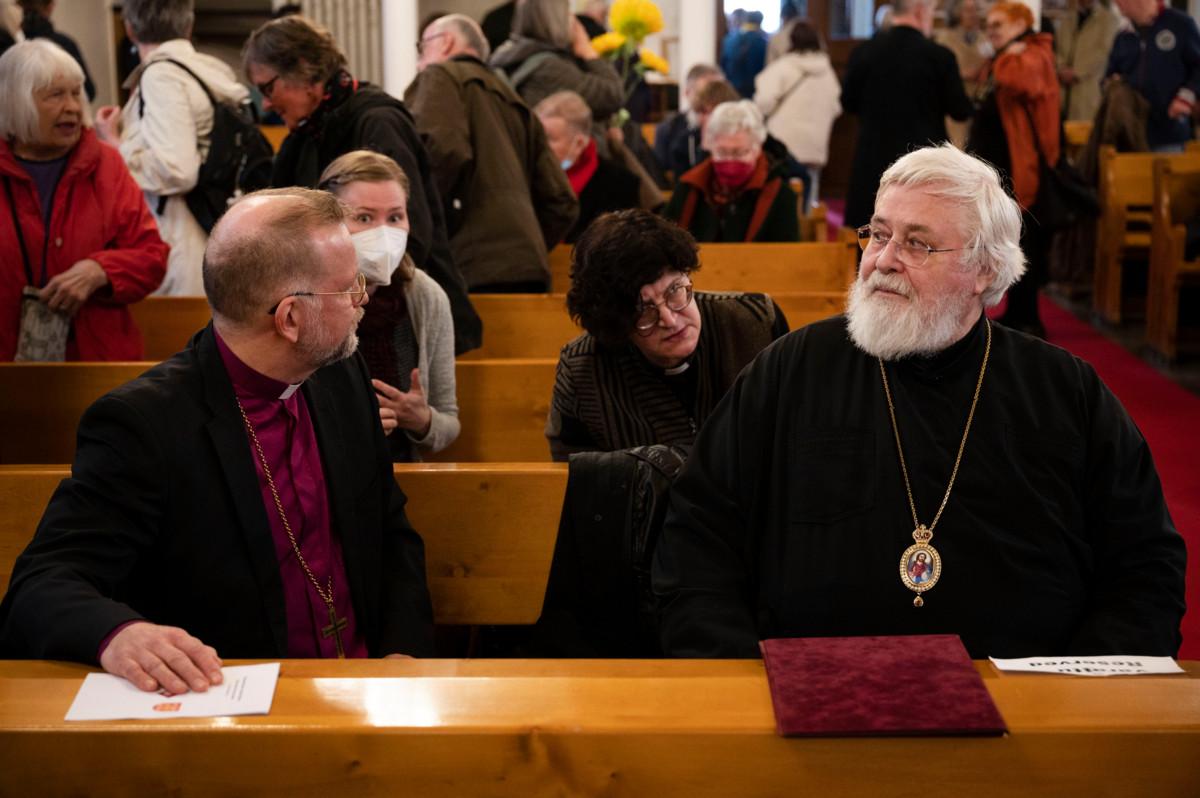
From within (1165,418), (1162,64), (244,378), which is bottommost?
(1165,418)

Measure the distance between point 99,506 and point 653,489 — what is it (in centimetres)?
107

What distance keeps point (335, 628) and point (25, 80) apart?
223 centimetres

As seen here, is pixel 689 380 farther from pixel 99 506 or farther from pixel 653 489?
pixel 99 506

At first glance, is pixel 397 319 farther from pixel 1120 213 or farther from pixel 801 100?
pixel 801 100

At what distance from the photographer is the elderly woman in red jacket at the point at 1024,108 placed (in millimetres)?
7484

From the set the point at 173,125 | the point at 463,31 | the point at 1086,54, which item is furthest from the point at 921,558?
the point at 1086,54

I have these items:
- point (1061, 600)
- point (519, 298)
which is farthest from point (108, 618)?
point (519, 298)

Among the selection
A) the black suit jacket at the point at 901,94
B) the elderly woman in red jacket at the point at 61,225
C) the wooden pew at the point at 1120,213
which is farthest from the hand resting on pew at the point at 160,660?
the wooden pew at the point at 1120,213

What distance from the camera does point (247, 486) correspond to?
2.25 metres

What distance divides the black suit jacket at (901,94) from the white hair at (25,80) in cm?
480

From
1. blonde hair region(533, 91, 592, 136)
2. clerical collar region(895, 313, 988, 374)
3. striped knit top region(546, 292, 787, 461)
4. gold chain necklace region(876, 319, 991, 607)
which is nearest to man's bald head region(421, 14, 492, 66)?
blonde hair region(533, 91, 592, 136)

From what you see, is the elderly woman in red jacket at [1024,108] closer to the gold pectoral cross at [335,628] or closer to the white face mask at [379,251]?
the white face mask at [379,251]

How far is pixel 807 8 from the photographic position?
1597cm

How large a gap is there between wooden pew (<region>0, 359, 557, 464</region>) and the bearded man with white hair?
131cm
